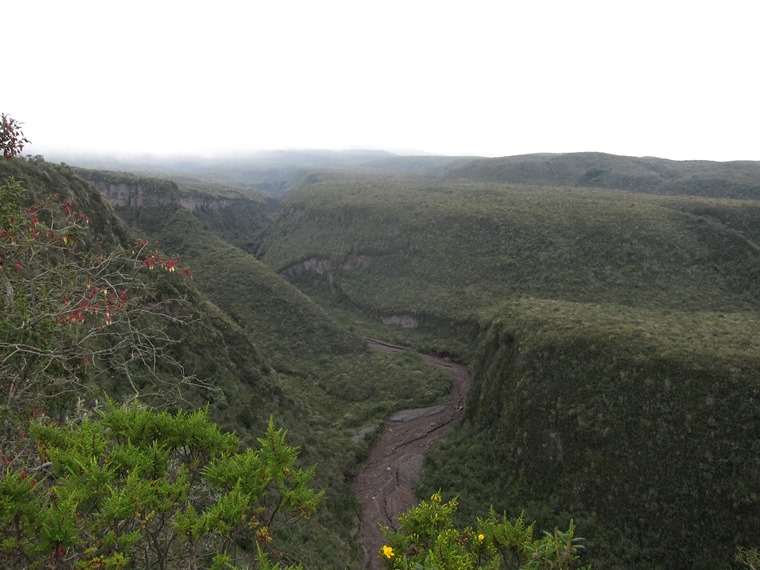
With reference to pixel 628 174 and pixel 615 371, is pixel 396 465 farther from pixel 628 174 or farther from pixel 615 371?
pixel 628 174

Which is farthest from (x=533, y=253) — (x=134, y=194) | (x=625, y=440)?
(x=134, y=194)

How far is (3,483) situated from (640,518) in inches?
996

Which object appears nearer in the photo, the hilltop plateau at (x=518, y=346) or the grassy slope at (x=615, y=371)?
the grassy slope at (x=615, y=371)

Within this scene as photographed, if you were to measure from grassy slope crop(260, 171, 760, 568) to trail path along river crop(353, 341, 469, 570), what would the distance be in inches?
77.0

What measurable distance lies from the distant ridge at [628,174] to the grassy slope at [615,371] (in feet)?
125

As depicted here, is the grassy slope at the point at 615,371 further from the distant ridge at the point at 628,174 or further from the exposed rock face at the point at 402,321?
the distant ridge at the point at 628,174

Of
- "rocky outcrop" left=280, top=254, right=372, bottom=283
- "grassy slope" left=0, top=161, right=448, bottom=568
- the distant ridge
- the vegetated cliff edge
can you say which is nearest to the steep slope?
"rocky outcrop" left=280, top=254, right=372, bottom=283

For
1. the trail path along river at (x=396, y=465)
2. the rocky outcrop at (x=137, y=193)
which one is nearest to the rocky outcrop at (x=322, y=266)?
the rocky outcrop at (x=137, y=193)

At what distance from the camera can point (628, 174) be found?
398ft

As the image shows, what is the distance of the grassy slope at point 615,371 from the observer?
66.8 feet

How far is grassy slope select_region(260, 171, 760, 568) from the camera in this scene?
66.8 feet

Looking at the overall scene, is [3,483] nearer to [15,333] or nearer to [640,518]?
[15,333]

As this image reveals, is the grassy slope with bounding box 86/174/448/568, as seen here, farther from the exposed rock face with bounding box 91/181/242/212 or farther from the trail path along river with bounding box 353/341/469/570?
the exposed rock face with bounding box 91/181/242/212

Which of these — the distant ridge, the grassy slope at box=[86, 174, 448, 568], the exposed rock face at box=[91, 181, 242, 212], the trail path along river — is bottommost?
the trail path along river
